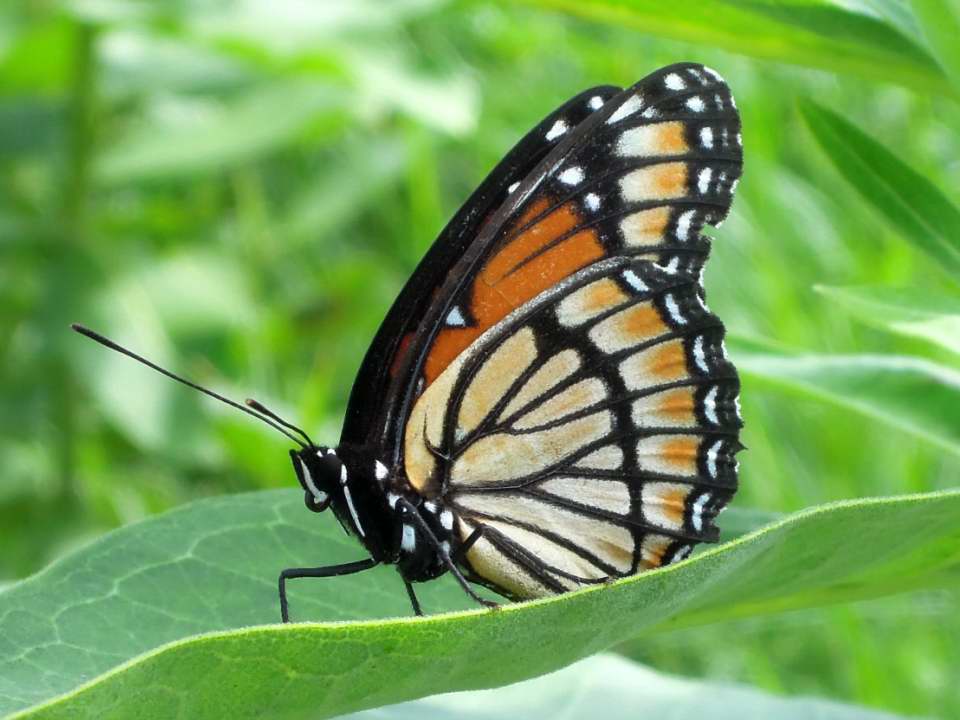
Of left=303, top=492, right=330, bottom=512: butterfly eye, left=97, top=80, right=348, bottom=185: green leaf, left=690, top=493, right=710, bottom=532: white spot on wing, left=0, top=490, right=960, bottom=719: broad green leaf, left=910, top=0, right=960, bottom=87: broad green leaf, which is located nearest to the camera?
left=0, top=490, right=960, bottom=719: broad green leaf

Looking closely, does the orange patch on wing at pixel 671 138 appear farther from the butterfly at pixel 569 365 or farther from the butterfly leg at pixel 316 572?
the butterfly leg at pixel 316 572

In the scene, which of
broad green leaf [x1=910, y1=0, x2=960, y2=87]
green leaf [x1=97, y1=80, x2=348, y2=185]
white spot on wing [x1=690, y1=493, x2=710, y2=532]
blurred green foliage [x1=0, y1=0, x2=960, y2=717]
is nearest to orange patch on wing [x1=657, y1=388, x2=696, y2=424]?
white spot on wing [x1=690, y1=493, x2=710, y2=532]

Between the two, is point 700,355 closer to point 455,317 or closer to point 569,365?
point 569,365

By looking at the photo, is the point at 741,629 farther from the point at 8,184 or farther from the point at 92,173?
the point at 8,184

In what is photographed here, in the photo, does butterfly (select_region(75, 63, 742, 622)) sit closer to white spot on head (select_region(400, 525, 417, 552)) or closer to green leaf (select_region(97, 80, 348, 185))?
white spot on head (select_region(400, 525, 417, 552))

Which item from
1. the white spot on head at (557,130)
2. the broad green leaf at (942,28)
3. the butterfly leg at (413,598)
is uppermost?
the white spot on head at (557,130)

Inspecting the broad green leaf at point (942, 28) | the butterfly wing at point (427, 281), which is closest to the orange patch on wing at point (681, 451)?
the butterfly wing at point (427, 281)

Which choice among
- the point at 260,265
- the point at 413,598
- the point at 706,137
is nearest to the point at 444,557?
the point at 413,598

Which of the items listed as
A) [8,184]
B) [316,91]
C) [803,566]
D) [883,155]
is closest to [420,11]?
[316,91]
